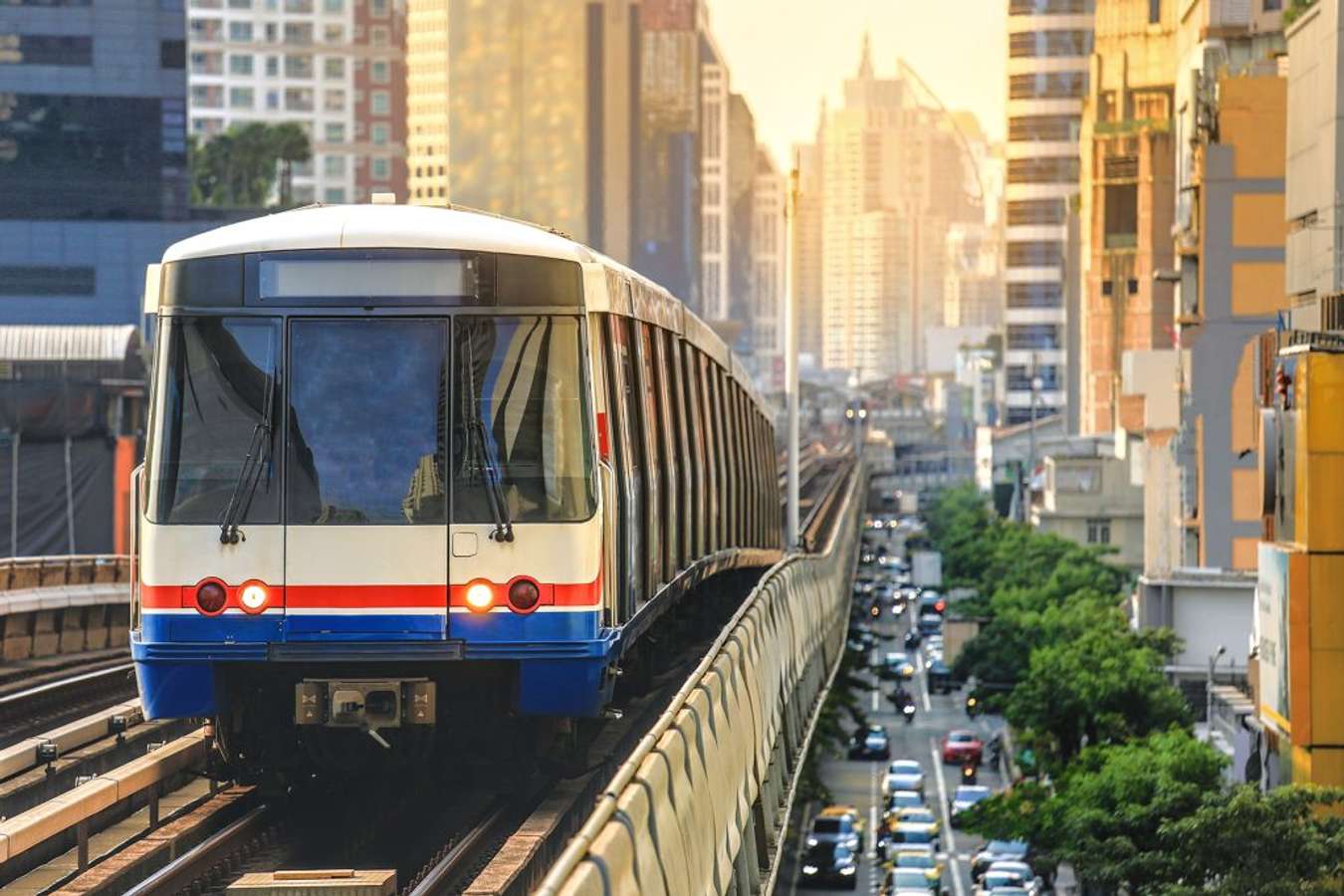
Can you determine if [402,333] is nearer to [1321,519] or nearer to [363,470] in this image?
[363,470]

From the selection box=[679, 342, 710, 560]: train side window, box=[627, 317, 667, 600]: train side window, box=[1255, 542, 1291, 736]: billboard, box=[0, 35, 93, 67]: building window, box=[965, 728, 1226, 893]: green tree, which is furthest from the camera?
box=[0, 35, 93, 67]: building window

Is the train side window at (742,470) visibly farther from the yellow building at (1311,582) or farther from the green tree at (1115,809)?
the yellow building at (1311,582)

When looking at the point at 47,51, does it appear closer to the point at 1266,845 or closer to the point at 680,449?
the point at 1266,845

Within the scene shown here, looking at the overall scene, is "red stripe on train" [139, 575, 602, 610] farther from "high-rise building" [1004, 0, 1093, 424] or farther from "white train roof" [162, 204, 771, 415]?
"high-rise building" [1004, 0, 1093, 424]

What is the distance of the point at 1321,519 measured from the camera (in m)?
36.2

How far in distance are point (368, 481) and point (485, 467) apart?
2.06ft

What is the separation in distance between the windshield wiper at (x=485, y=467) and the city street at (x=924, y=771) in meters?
36.1

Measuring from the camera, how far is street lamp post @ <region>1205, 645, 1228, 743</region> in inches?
2152

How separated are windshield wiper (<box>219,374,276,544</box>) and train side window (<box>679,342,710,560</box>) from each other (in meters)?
7.24

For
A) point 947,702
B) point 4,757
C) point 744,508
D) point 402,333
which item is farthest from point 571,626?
point 947,702

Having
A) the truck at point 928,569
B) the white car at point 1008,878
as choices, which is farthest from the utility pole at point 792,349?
the truck at point 928,569

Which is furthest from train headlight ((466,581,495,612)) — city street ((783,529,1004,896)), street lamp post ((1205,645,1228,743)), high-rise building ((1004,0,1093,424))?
high-rise building ((1004,0,1093,424))

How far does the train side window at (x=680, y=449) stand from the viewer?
820 inches

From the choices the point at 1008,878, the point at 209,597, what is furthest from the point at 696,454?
the point at 1008,878
